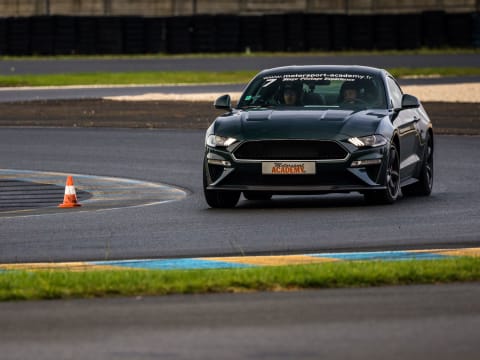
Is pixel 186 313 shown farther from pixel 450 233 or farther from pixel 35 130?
pixel 35 130

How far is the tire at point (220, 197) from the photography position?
47.0 feet

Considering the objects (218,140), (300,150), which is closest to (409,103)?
(300,150)

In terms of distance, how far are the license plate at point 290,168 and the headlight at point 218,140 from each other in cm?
47

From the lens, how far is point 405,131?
49.6 feet

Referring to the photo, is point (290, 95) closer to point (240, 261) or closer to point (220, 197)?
point (220, 197)

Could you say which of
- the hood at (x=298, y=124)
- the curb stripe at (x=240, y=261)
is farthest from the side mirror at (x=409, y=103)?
the curb stripe at (x=240, y=261)

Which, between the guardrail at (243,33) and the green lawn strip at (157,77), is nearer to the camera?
the green lawn strip at (157,77)

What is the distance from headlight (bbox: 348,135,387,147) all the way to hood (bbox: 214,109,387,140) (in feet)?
0.16

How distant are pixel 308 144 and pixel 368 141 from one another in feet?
1.91

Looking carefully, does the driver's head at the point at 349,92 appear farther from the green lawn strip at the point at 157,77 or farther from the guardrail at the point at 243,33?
the guardrail at the point at 243,33

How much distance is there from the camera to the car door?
1492cm

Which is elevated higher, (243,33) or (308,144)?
(308,144)

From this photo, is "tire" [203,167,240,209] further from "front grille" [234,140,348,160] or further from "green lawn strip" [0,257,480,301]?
"green lawn strip" [0,257,480,301]

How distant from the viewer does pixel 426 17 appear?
174ft
